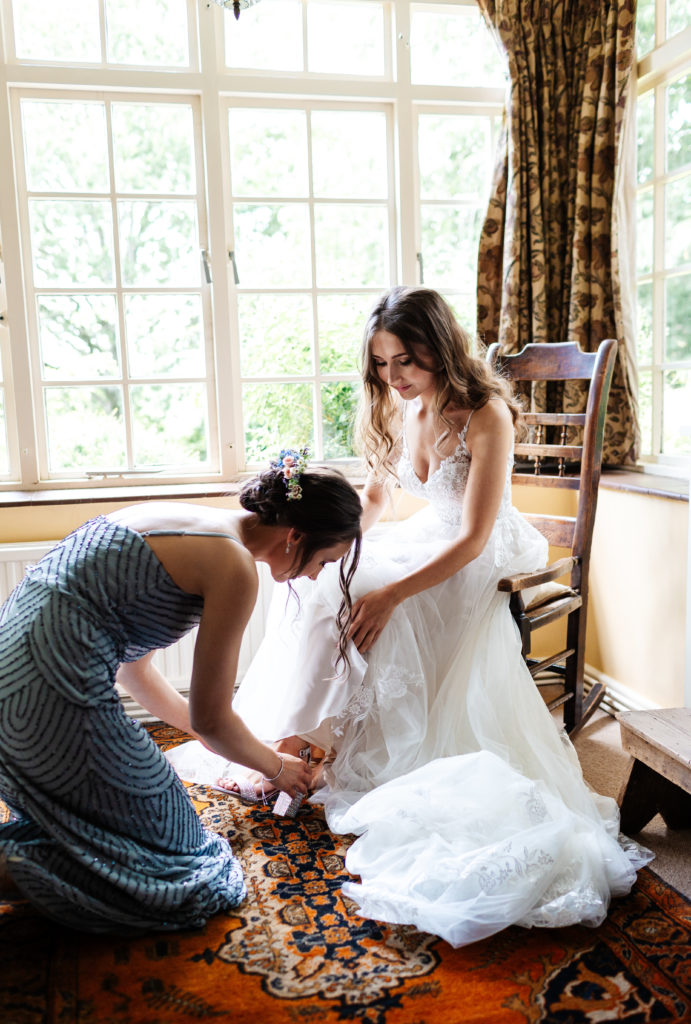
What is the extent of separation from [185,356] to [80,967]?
6.87 ft

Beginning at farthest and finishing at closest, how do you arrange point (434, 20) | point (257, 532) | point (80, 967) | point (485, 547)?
point (434, 20) → point (485, 547) → point (257, 532) → point (80, 967)

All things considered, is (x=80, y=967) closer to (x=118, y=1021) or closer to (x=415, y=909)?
(x=118, y=1021)

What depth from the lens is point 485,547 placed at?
228 cm

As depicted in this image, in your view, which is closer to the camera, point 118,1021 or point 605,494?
point 118,1021

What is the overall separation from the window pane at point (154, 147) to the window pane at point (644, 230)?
5.23 feet

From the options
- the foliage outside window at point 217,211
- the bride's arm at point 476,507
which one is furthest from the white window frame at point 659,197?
the bride's arm at point 476,507

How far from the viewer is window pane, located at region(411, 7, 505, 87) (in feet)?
10.3

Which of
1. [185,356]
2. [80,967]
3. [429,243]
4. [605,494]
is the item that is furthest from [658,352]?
[80,967]

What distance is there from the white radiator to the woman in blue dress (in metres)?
1.00

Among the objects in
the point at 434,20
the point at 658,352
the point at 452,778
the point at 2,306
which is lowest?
the point at 452,778

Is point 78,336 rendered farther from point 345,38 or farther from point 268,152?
point 345,38

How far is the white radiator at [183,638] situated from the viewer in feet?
9.00

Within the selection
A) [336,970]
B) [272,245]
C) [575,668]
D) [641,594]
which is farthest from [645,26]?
[336,970]

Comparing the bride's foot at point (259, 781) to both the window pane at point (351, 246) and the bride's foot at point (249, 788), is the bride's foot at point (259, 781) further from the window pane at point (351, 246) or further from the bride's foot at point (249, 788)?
the window pane at point (351, 246)
